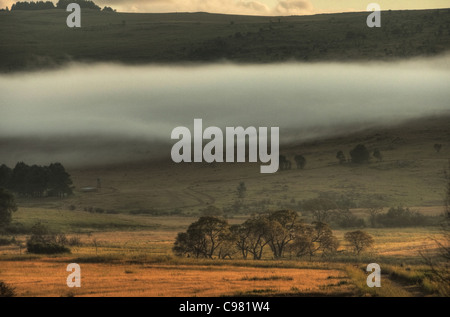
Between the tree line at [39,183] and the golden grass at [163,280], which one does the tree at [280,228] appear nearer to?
the golden grass at [163,280]

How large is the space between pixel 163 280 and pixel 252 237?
1106 inches

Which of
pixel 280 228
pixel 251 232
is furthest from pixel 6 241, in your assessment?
pixel 280 228

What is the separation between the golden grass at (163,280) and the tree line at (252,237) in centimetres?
1357

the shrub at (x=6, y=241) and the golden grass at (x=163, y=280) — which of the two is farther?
the shrub at (x=6, y=241)

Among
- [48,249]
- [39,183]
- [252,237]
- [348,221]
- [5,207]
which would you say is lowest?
[48,249]

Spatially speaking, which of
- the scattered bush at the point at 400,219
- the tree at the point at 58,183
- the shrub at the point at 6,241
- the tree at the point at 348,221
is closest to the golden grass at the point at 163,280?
the shrub at the point at 6,241

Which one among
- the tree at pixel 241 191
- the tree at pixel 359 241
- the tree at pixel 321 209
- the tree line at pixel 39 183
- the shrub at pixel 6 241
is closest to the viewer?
the tree at pixel 359 241

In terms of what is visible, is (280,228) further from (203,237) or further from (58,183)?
(58,183)

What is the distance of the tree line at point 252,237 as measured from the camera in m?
73.9

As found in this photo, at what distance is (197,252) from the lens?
243ft

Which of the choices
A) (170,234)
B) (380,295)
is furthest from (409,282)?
(170,234)

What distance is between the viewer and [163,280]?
50031 mm
